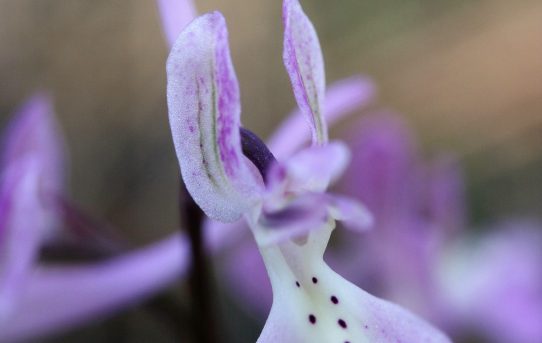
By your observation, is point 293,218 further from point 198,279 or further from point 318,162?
point 198,279

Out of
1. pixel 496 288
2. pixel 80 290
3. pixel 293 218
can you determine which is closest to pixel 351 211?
pixel 293 218

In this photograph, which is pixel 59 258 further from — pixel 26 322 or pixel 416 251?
pixel 416 251

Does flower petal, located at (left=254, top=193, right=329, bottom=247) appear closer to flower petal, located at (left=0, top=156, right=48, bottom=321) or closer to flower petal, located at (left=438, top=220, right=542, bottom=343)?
flower petal, located at (left=0, top=156, right=48, bottom=321)

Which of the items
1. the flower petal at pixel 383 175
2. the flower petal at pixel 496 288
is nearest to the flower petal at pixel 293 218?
the flower petal at pixel 383 175

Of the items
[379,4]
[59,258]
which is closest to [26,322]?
[59,258]

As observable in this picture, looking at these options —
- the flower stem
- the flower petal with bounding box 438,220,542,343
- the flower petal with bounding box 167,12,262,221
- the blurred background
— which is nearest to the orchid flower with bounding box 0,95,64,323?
the flower stem

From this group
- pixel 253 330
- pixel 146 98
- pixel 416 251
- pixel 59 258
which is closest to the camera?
pixel 59 258
